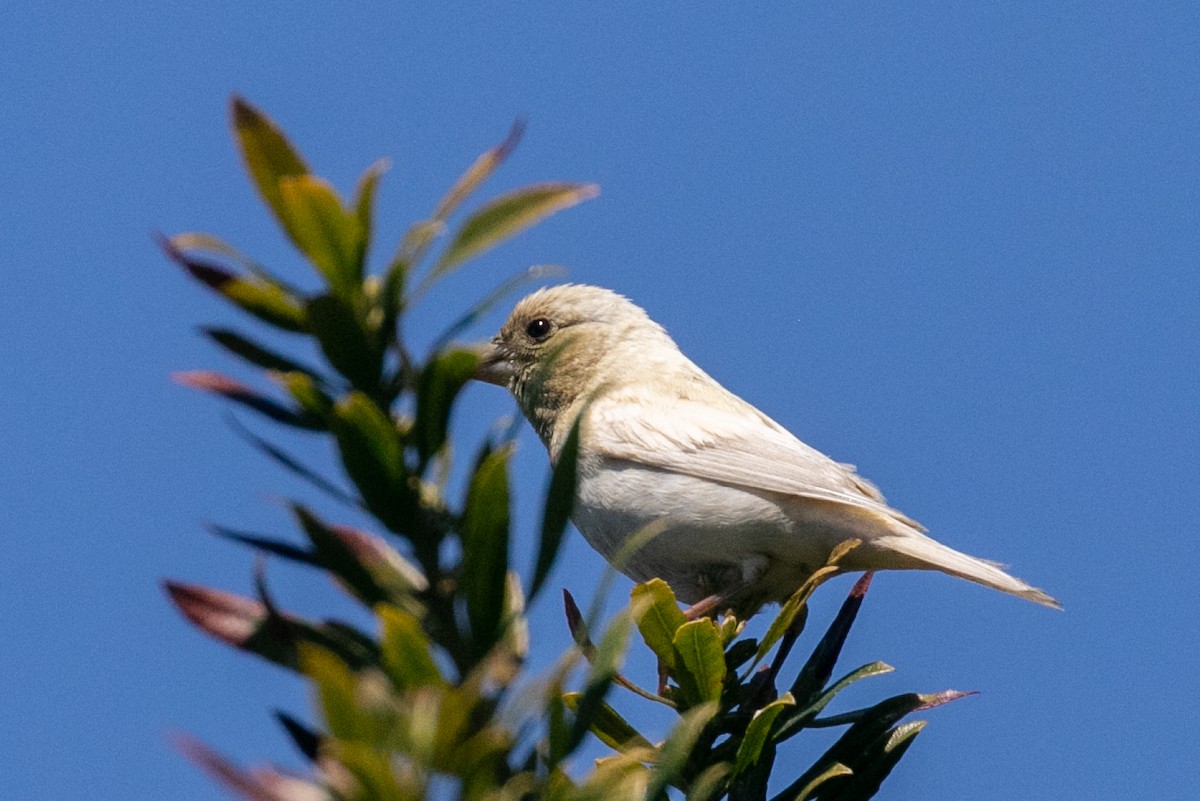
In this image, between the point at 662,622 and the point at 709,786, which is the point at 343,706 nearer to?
the point at 709,786

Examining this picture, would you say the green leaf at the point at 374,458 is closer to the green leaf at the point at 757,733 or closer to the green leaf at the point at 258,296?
the green leaf at the point at 258,296

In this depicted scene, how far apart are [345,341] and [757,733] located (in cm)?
137

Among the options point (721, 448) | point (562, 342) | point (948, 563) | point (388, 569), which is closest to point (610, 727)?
point (388, 569)

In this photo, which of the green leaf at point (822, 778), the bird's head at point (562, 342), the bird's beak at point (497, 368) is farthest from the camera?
the bird's beak at point (497, 368)

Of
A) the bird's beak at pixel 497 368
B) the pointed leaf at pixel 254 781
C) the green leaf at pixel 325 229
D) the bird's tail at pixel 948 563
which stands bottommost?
the pointed leaf at pixel 254 781

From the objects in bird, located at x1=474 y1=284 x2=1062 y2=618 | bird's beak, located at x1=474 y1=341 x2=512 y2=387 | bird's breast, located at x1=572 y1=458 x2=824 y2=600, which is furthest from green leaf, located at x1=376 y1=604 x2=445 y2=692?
bird's beak, located at x1=474 y1=341 x2=512 y2=387

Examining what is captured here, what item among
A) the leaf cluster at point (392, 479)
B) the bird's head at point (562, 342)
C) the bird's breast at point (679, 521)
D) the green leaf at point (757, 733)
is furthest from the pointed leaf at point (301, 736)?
the bird's head at point (562, 342)

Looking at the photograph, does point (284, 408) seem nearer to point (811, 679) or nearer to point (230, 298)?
point (230, 298)

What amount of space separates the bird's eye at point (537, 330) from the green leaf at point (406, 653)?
165 inches

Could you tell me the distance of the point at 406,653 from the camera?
1.53 m

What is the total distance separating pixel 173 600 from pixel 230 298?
41 centimetres

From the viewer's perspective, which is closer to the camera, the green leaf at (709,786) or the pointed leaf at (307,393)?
the pointed leaf at (307,393)

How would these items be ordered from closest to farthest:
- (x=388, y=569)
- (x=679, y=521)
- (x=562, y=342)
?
(x=388, y=569) → (x=679, y=521) → (x=562, y=342)

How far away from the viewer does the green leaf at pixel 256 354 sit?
1820mm
